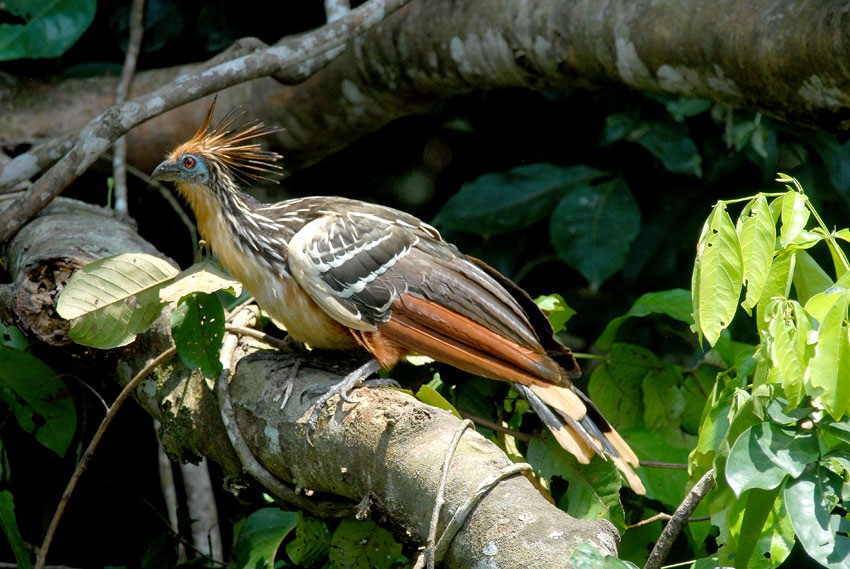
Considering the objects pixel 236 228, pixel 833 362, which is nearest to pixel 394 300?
pixel 236 228

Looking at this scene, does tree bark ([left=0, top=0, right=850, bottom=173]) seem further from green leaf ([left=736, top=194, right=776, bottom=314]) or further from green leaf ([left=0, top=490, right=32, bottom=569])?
green leaf ([left=0, top=490, right=32, bottom=569])

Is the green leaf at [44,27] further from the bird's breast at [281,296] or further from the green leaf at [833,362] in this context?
the green leaf at [833,362]

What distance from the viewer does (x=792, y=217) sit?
1.51 m

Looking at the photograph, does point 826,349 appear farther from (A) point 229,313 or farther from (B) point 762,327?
(A) point 229,313

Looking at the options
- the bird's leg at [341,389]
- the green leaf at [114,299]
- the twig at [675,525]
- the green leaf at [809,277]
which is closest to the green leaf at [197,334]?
the green leaf at [114,299]

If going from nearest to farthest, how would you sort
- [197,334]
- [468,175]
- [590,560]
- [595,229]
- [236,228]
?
[590,560]
[197,334]
[236,228]
[595,229]
[468,175]

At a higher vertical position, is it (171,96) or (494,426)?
(171,96)

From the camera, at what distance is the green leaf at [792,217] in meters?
1.50

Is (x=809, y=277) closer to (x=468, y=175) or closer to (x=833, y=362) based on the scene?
(x=833, y=362)

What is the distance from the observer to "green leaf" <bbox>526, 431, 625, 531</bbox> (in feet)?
7.31

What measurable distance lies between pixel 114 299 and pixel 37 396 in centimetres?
56

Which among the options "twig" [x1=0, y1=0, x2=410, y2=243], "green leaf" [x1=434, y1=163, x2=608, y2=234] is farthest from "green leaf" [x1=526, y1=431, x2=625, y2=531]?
"twig" [x1=0, y1=0, x2=410, y2=243]

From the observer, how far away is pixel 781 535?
142cm

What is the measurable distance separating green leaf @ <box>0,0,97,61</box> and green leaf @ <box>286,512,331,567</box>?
102 inches
